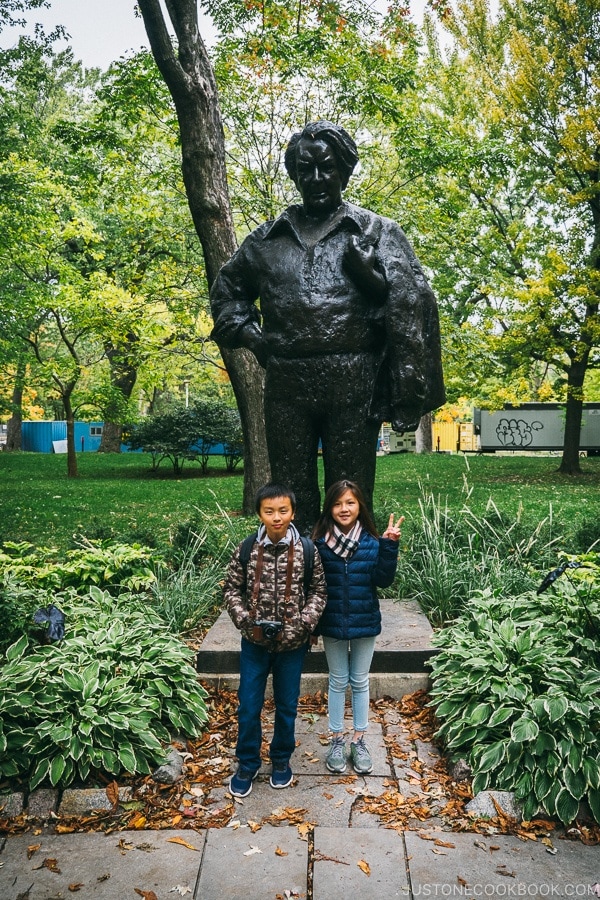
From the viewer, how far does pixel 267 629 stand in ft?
10.2

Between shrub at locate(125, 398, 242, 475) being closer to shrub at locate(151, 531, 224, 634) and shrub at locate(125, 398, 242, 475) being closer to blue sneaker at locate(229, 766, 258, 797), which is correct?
shrub at locate(151, 531, 224, 634)

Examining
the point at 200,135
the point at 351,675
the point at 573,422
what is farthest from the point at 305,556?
the point at 573,422

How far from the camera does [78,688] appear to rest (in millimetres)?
3424

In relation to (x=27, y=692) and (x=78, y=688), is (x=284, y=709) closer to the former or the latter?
(x=78, y=688)

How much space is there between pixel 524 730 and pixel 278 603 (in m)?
1.19

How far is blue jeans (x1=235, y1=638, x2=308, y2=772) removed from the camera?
3.29 metres

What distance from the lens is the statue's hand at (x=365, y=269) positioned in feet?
12.4

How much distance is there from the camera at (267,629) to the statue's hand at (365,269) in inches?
72.7

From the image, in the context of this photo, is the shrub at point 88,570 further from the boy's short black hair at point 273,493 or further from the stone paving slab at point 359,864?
the stone paving slab at point 359,864

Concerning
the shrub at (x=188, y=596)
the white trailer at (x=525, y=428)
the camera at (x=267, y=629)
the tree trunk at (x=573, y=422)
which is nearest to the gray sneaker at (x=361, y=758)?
the camera at (x=267, y=629)

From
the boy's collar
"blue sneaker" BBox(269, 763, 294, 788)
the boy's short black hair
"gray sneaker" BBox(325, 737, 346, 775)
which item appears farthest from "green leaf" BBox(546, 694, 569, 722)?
the boy's short black hair

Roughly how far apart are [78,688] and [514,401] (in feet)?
41.0

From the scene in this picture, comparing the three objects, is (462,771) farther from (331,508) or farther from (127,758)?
(127,758)

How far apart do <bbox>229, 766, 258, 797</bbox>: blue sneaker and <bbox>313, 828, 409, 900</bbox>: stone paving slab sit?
0.44 meters
